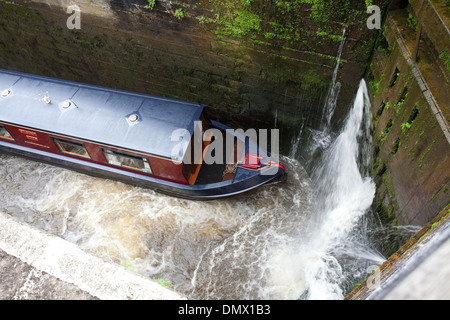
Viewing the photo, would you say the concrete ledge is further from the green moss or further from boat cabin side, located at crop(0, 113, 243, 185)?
the green moss

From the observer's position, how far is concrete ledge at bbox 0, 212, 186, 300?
2.12 metres

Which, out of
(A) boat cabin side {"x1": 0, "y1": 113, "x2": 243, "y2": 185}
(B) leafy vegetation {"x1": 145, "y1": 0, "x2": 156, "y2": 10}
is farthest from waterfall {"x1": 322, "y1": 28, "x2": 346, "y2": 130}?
(B) leafy vegetation {"x1": 145, "y1": 0, "x2": 156, "y2": 10}

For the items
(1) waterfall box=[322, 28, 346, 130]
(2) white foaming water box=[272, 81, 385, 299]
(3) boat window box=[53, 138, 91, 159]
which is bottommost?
(2) white foaming water box=[272, 81, 385, 299]

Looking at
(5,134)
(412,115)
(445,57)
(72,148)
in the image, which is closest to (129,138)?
(72,148)

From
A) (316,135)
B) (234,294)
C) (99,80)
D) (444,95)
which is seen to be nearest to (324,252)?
(234,294)

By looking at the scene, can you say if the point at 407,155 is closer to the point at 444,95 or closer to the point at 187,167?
the point at 444,95

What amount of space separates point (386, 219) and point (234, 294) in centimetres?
284

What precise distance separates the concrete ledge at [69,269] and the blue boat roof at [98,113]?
3.37m

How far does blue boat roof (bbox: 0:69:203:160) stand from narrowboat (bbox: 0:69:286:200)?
0.02m

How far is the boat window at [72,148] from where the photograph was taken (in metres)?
6.44

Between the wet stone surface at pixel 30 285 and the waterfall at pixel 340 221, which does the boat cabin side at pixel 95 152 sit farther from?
the wet stone surface at pixel 30 285

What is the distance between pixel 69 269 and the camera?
2.23 metres

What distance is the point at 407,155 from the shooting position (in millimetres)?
4285

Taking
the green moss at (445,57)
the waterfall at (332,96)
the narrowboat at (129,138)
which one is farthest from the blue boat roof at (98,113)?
the green moss at (445,57)
